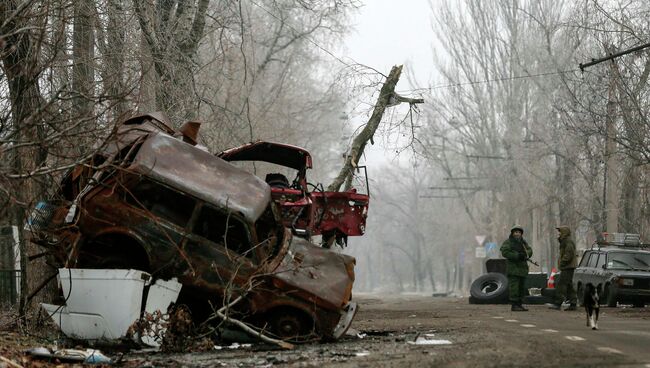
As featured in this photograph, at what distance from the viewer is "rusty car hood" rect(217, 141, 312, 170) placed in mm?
20125

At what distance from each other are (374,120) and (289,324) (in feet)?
45.5

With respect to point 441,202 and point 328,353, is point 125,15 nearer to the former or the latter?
point 328,353

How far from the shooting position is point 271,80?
4997 centimetres

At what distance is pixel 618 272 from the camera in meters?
25.2

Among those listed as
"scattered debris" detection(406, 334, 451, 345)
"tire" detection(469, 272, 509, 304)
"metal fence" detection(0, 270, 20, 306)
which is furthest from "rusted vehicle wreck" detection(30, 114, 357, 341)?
"tire" detection(469, 272, 509, 304)

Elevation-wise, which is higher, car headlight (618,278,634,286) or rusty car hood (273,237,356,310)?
car headlight (618,278,634,286)

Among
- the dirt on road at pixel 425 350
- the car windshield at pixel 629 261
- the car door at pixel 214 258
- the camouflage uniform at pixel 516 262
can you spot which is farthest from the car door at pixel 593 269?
the car door at pixel 214 258

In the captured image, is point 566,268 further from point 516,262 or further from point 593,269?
point 593,269

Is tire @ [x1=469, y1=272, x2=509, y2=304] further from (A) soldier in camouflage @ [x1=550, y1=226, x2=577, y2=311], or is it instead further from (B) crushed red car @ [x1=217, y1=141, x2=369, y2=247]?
(B) crushed red car @ [x1=217, y1=141, x2=369, y2=247]

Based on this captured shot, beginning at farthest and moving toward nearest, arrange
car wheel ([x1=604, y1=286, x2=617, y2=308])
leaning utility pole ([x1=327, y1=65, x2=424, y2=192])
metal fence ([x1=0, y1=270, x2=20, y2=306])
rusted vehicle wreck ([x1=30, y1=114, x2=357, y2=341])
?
1. leaning utility pole ([x1=327, y1=65, x2=424, y2=192])
2. car wheel ([x1=604, y1=286, x2=617, y2=308])
3. metal fence ([x1=0, y1=270, x2=20, y2=306])
4. rusted vehicle wreck ([x1=30, y1=114, x2=357, y2=341])

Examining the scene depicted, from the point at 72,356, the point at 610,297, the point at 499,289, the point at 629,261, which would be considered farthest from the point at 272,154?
the point at 72,356

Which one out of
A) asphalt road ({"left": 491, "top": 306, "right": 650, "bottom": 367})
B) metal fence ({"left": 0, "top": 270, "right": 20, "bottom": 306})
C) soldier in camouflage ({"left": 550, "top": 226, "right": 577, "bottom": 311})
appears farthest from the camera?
soldier in camouflage ({"left": 550, "top": 226, "right": 577, "bottom": 311})

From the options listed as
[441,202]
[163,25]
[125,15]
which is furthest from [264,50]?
[441,202]

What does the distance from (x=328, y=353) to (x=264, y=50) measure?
35.7 meters
